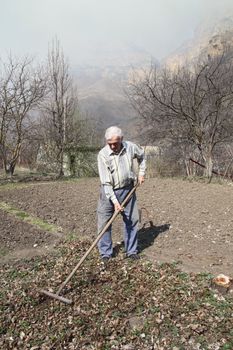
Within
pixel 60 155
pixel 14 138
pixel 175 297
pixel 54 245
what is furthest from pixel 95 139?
pixel 175 297

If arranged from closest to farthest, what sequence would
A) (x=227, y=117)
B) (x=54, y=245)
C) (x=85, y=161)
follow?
(x=54, y=245), (x=227, y=117), (x=85, y=161)

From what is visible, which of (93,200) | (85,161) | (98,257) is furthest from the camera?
(85,161)

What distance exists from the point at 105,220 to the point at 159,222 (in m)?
1.99

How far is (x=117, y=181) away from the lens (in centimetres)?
476

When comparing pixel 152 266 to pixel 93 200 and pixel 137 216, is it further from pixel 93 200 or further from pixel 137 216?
pixel 93 200

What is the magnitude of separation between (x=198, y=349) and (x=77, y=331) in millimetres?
1082

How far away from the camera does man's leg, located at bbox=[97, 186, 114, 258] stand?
4.92 meters

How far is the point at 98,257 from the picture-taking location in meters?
5.12

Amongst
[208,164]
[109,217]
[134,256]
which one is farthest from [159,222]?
[208,164]

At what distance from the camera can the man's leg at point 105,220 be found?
194 inches

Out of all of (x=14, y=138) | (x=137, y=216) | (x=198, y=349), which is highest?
(x=14, y=138)

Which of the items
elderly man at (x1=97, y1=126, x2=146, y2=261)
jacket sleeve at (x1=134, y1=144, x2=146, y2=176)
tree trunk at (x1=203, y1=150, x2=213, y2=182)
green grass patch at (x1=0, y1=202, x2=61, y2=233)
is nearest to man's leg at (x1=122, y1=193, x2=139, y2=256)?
elderly man at (x1=97, y1=126, x2=146, y2=261)

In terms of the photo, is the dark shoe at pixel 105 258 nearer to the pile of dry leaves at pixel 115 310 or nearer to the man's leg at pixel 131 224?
the pile of dry leaves at pixel 115 310

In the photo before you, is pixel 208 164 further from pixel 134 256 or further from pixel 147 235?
pixel 134 256
